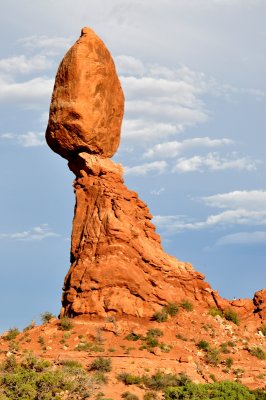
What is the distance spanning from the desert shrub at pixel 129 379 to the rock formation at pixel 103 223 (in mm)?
5870

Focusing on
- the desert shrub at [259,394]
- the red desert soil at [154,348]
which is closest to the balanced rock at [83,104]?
the red desert soil at [154,348]

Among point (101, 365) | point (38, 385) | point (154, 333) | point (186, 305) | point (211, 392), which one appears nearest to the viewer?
point (38, 385)

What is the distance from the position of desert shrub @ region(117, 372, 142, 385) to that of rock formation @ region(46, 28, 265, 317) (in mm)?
5870

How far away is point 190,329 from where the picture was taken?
44.8m

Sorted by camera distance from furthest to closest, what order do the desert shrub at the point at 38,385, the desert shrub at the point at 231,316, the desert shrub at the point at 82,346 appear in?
the desert shrub at the point at 231,316
the desert shrub at the point at 82,346
the desert shrub at the point at 38,385

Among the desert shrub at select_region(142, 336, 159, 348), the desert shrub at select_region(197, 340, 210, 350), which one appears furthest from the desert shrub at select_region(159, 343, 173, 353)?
the desert shrub at select_region(197, 340, 210, 350)

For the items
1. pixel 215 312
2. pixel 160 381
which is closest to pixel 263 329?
pixel 215 312

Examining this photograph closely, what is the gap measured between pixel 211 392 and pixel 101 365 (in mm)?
6110

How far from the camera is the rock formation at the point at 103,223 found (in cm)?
4488

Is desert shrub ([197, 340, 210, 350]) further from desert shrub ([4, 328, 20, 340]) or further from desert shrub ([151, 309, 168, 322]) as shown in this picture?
desert shrub ([4, 328, 20, 340])

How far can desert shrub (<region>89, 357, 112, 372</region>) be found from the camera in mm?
39031

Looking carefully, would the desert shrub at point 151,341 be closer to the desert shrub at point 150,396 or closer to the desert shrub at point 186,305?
the desert shrub at point 186,305

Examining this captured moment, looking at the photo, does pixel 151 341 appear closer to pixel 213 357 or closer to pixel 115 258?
pixel 213 357

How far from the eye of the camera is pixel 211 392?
37.5 m
